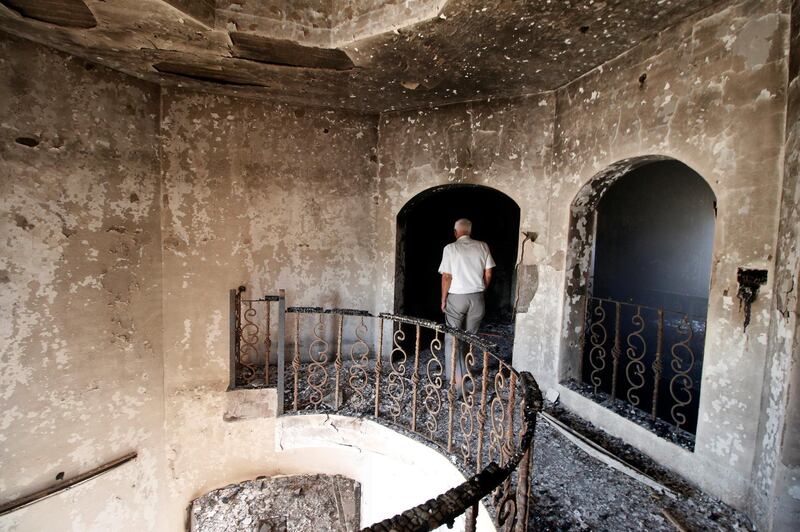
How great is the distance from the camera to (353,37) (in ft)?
10.8

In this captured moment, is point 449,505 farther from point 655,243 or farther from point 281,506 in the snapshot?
point 655,243

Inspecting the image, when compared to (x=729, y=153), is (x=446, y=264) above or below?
below

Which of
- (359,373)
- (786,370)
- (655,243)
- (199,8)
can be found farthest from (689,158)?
(655,243)

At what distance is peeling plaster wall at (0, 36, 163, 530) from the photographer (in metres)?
3.54

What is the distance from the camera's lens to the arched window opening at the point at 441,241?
5.57m

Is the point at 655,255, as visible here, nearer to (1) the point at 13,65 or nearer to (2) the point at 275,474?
(2) the point at 275,474

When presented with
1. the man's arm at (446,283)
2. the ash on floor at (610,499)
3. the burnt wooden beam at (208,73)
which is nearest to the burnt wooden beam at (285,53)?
the burnt wooden beam at (208,73)

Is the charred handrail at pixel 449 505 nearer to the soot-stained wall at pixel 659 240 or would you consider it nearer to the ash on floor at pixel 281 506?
the ash on floor at pixel 281 506

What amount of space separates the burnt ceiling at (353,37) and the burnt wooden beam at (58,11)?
0.4 inches

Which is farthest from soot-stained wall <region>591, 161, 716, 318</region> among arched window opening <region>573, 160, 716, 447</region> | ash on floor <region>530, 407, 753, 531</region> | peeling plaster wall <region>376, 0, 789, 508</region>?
ash on floor <region>530, 407, 753, 531</region>

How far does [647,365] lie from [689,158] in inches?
Result: 173

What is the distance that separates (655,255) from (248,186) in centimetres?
864

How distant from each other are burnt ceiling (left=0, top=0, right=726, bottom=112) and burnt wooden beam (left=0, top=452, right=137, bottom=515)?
4.30 meters

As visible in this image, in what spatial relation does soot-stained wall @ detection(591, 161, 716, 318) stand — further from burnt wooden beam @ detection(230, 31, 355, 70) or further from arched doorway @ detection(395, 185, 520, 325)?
burnt wooden beam @ detection(230, 31, 355, 70)
